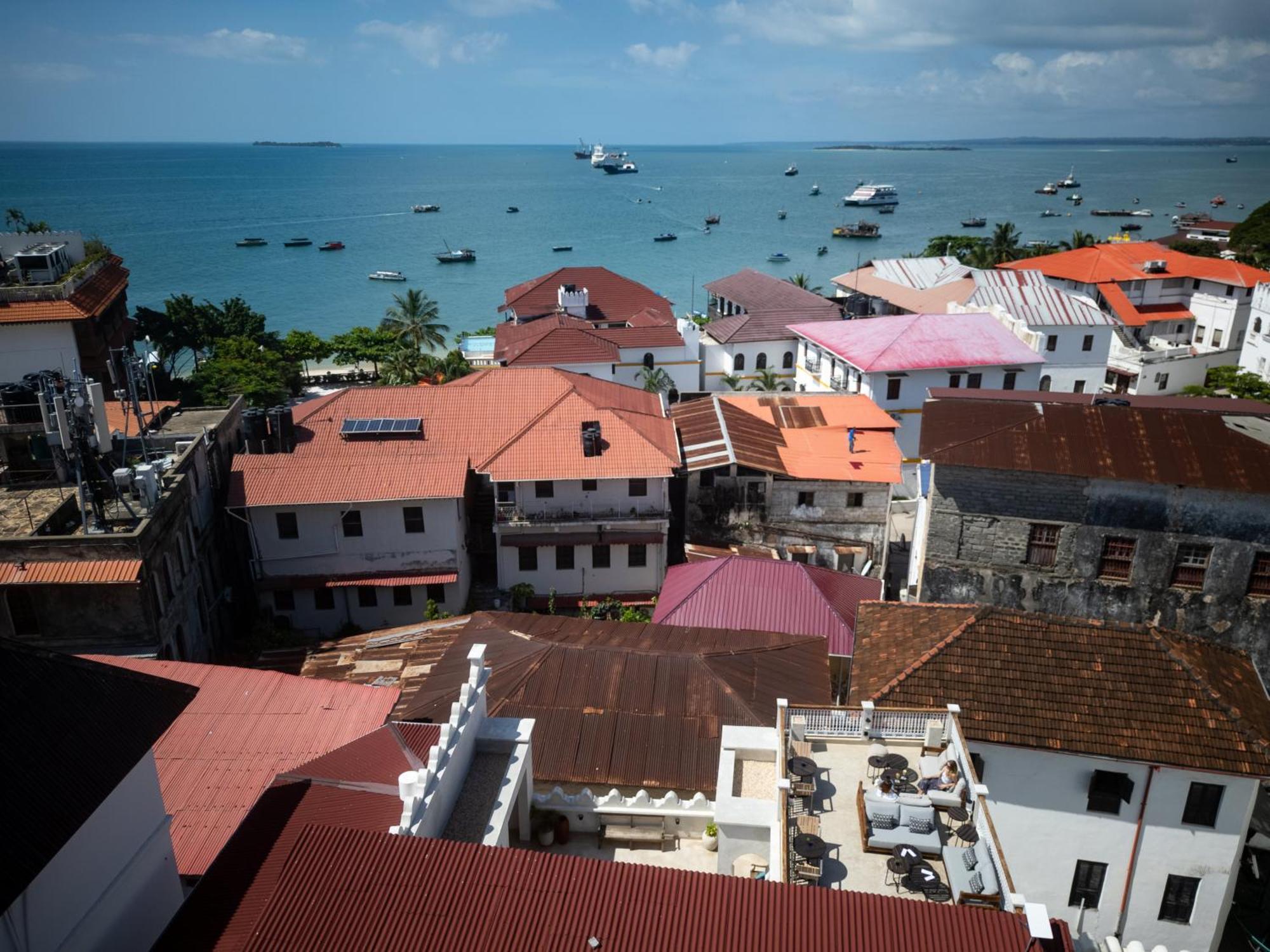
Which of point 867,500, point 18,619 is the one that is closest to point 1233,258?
point 867,500

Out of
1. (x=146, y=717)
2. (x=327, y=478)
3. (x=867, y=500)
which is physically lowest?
(x=867, y=500)

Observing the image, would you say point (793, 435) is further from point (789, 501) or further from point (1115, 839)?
point (1115, 839)

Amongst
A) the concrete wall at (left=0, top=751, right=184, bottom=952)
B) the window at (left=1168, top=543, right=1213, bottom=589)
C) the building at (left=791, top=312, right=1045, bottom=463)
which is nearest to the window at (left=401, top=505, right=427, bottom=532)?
the concrete wall at (left=0, top=751, right=184, bottom=952)

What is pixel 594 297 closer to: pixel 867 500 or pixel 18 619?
pixel 867 500

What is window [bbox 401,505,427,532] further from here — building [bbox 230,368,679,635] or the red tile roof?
the red tile roof

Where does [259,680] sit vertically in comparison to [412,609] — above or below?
above

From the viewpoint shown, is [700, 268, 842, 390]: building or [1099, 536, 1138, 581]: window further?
[700, 268, 842, 390]: building
